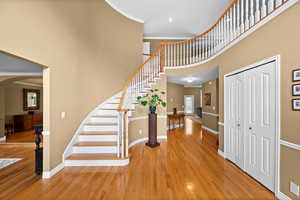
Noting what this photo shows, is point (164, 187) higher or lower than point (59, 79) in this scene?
lower

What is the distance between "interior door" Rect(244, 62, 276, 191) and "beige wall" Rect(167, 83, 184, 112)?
5483 mm

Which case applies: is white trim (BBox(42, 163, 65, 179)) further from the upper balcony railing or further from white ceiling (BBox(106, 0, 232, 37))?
white ceiling (BBox(106, 0, 232, 37))

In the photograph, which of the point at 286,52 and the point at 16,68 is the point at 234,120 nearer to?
the point at 286,52

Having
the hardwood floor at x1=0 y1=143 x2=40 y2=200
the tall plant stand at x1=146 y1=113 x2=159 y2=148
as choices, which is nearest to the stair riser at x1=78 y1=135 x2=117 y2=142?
the hardwood floor at x1=0 y1=143 x2=40 y2=200

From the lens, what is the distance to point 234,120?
3.13m

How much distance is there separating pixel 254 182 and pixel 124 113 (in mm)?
2910

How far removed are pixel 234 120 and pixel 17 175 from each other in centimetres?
487

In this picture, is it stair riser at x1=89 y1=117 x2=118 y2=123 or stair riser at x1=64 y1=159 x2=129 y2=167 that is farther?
stair riser at x1=89 y1=117 x2=118 y2=123

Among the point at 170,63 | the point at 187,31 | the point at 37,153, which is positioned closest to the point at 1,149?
the point at 37,153

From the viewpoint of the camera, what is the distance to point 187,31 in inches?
268

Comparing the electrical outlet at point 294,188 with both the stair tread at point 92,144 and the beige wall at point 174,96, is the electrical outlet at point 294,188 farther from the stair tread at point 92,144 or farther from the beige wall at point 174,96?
the beige wall at point 174,96

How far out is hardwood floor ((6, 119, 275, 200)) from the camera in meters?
2.08

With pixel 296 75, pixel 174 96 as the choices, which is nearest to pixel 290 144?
pixel 296 75

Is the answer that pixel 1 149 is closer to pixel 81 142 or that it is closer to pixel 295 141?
pixel 81 142
